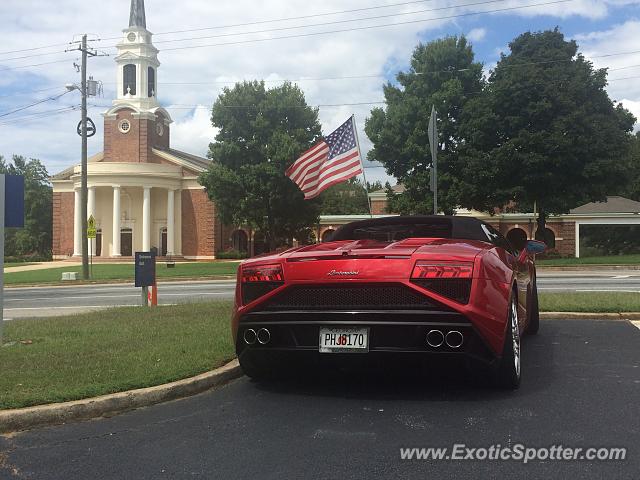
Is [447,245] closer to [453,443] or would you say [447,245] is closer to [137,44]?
[453,443]

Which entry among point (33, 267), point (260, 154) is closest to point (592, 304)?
point (260, 154)

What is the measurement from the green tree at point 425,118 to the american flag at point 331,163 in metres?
23.5

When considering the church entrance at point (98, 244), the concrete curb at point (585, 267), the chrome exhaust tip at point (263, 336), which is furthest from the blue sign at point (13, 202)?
the church entrance at point (98, 244)

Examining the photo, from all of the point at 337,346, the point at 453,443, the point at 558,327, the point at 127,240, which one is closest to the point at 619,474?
the point at 453,443

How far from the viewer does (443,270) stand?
416cm

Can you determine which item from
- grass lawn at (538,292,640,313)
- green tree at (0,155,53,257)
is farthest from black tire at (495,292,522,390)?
green tree at (0,155,53,257)

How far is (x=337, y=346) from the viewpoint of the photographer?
170 inches

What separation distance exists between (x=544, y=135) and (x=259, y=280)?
31359 mm

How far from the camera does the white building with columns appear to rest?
52.5 metres

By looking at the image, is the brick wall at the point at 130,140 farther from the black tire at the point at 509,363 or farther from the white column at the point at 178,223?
the black tire at the point at 509,363

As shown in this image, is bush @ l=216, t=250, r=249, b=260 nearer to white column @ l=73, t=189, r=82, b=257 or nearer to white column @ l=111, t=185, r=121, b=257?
white column @ l=111, t=185, r=121, b=257

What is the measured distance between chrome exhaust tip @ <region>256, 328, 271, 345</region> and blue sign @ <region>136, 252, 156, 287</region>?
7119 millimetres

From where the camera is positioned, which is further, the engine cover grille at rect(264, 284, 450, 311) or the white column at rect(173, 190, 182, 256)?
the white column at rect(173, 190, 182, 256)

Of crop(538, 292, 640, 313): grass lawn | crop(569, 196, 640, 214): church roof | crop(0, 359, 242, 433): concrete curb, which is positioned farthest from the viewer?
crop(569, 196, 640, 214): church roof
